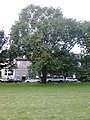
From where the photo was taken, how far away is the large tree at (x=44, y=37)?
56.8 m

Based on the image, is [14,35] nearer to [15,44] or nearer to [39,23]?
[15,44]

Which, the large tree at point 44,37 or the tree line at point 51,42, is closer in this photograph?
the large tree at point 44,37

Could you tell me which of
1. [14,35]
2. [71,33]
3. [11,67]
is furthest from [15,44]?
[71,33]

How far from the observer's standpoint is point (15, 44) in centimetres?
6319

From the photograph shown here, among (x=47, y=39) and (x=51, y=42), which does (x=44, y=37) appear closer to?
(x=47, y=39)

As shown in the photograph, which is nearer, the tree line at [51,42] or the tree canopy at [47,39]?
the tree canopy at [47,39]

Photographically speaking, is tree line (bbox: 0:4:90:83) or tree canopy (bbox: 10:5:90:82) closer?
tree canopy (bbox: 10:5:90:82)

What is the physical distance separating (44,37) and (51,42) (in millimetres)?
1628

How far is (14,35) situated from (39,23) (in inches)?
238

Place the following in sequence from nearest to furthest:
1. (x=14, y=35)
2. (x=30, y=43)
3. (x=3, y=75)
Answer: (x=30, y=43) → (x=14, y=35) → (x=3, y=75)

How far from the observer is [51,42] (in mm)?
59062

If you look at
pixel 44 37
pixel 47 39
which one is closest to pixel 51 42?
pixel 47 39

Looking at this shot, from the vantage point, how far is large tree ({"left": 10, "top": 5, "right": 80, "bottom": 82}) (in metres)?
56.8

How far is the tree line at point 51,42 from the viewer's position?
188ft
